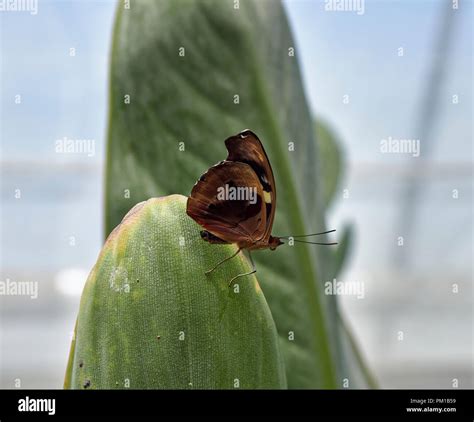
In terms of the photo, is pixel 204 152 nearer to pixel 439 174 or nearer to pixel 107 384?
pixel 107 384

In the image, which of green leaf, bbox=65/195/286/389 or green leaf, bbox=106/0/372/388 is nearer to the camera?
green leaf, bbox=65/195/286/389

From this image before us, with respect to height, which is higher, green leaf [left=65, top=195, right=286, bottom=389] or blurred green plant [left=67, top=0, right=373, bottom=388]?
blurred green plant [left=67, top=0, right=373, bottom=388]

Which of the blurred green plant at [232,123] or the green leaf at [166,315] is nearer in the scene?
the green leaf at [166,315]

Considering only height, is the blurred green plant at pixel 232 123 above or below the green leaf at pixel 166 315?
above

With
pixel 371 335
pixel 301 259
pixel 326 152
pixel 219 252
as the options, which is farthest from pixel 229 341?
pixel 371 335

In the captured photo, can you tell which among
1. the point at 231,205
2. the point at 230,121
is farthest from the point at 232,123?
the point at 231,205
